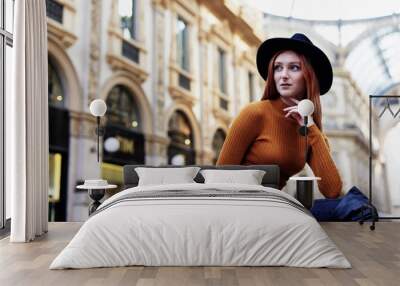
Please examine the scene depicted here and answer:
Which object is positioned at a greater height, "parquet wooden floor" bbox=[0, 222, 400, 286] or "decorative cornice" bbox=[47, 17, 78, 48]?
"decorative cornice" bbox=[47, 17, 78, 48]

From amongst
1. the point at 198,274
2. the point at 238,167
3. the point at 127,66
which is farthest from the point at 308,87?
the point at 198,274

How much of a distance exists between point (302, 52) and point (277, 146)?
1.30 metres

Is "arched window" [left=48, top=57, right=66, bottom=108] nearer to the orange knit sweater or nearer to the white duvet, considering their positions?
the orange knit sweater

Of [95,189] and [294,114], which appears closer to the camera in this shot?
[95,189]

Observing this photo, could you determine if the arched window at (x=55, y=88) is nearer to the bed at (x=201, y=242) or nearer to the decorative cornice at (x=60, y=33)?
the decorative cornice at (x=60, y=33)

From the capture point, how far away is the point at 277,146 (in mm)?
6395

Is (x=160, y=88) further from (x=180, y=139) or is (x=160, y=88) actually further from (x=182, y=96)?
(x=180, y=139)

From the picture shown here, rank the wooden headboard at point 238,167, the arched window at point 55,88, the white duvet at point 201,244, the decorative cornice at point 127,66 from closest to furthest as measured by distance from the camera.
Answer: the white duvet at point 201,244, the wooden headboard at point 238,167, the arched window at point 55,88, the decorative cornice at point 127,66

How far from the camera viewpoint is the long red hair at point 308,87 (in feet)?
21.6

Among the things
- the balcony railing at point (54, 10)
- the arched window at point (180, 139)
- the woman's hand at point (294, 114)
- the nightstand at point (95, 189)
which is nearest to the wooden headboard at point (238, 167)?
the nightstand at point (95, 189)

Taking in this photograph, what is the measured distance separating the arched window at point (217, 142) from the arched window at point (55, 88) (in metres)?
2.12

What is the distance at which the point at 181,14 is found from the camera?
24.3 feet

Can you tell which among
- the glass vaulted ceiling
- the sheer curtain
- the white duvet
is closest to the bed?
the white duvet

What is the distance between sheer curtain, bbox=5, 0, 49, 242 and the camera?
463 centimetres
